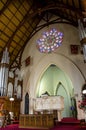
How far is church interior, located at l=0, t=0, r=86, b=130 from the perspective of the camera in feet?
33.1

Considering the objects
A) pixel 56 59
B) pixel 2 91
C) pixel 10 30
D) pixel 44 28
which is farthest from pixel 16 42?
pixel 2 91

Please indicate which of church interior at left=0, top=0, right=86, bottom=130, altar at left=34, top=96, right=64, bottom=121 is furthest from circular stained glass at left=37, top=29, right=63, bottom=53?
altar at left=34, top=96, right=64, bottom=121

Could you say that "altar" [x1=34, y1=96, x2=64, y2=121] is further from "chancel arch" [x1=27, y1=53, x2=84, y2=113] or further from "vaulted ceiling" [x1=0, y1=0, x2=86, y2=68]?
"vaulted ceiling" [x1=0, y1=0, x2=86, y2=68]

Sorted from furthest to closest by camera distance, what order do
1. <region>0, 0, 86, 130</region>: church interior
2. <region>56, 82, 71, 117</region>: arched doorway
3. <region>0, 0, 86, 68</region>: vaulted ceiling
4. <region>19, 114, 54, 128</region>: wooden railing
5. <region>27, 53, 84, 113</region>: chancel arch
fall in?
<region>56, 82, 71, 117</region>: arched doorway
<region>27, 53, 84, 113</region>: chancel arch
<region>0, 0, 86, 130</region>: church interior
<region>0, 0, 86, 68</region>: vaulted ceiling
<region>19, 114, 54, 128</region>: wooden railing

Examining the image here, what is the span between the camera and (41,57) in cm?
1288

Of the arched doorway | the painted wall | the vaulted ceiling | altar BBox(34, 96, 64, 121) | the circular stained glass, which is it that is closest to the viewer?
altar BBox(34, 96, 64, 121)

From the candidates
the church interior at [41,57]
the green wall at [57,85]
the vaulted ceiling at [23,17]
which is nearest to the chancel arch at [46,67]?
the church interior at [41,57]

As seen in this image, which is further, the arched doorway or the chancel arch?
the arched doorway

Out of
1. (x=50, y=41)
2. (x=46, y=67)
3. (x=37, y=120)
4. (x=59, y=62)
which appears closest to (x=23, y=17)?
(x=50, y=41)

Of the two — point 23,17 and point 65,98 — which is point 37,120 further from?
point 23,17

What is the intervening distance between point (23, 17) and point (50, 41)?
318cm

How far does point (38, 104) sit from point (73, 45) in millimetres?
5503

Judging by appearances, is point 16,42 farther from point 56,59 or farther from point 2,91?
point 2,91

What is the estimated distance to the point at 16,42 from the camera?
12945 mm
